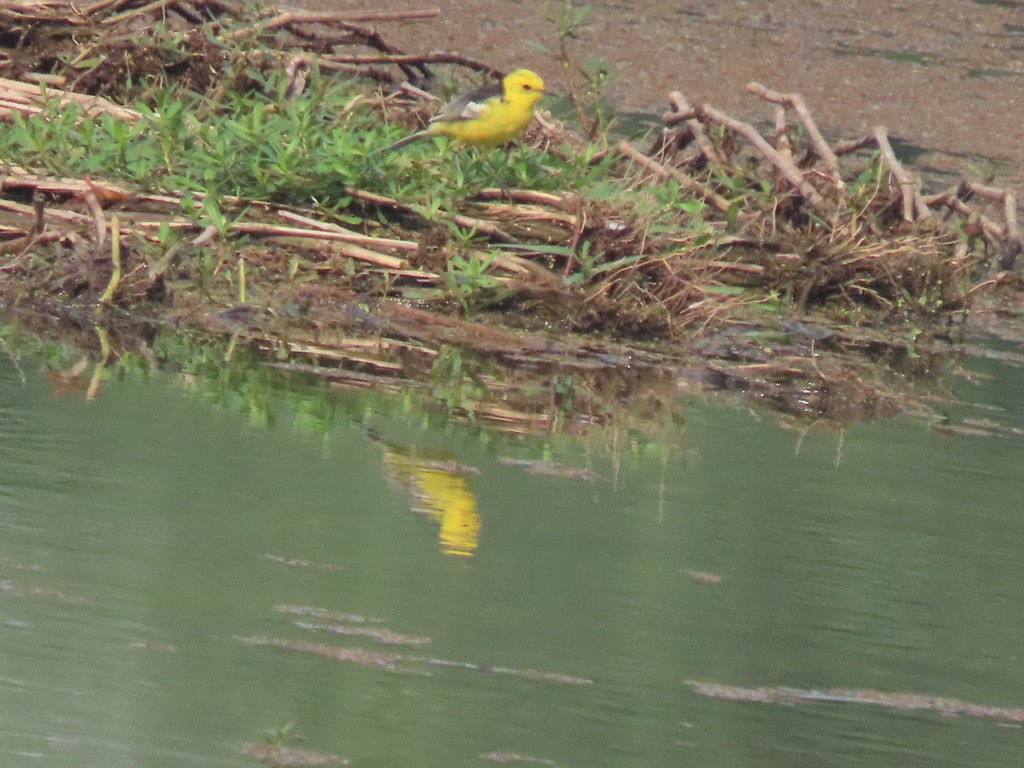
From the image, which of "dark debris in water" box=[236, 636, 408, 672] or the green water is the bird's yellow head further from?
"dark debris in water" box=[236, 636, 408, 672]

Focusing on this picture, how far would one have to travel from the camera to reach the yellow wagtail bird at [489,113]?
24.4 ft

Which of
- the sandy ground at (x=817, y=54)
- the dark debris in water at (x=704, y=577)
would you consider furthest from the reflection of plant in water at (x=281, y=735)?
the sandy ground at (x=817, y=54)

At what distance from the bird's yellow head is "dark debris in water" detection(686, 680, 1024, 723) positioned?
170 inches

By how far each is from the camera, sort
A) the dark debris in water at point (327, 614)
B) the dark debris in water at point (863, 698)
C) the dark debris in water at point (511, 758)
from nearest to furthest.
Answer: the dark debris in water at point (511, 758), the dark debris in water at point (863, 698), the dark debris in water at point (327, 614)

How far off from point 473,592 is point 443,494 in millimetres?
777

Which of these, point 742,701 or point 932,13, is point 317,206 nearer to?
point 742,701

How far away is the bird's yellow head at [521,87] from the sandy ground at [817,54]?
4.57 meters

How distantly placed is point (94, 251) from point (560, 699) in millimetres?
3688

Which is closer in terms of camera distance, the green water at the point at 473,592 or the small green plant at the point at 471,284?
the green water at the point at 473,592

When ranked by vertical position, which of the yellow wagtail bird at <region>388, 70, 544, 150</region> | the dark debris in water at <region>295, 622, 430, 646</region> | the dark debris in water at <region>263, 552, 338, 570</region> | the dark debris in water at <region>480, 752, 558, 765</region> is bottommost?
the dark debris in water at <region>480, 752, 558, 765</region>

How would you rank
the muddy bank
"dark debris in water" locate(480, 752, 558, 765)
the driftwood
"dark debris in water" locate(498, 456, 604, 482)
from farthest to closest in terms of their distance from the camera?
the driftwood
the muddy bank
"dark debris in water" locate(498, 456, 604, 482)
"dark debris in water" locate(480, 752, 558, 765)

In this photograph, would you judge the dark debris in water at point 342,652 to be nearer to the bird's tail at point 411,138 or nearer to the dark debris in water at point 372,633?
the dark debris in water at point 372,633

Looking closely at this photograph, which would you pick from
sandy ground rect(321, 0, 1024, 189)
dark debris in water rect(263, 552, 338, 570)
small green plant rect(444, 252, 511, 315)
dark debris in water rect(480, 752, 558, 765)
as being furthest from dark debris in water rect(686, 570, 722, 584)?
sandy ground rect(321, 0, 1024, 189)

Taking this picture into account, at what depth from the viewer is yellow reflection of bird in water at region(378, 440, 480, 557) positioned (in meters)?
4.14
